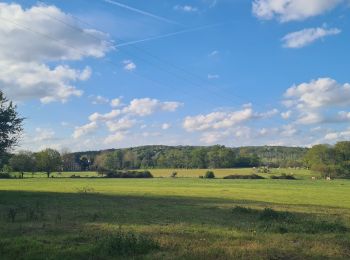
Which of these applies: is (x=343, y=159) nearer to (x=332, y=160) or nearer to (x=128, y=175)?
(x=332, y=160)

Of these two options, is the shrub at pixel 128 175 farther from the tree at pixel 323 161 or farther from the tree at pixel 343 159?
the tree at pixel 343 159

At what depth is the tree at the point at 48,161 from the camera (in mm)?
165625

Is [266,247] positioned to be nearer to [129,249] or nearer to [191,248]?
[191,248]

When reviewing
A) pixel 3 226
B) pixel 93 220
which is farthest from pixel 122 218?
pixel 3 226

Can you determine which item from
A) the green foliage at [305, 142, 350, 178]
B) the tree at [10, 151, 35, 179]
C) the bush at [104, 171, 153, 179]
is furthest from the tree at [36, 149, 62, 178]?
the green foliage at [305, 142, 350, 178]

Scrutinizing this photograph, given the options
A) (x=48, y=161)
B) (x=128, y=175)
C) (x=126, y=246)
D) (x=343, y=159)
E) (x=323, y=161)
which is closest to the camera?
(x=126, y=246)

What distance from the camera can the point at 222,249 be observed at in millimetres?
14375

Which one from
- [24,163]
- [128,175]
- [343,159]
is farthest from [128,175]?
[343,159]

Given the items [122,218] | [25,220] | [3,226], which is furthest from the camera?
[122,218]

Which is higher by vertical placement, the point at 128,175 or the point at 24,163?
the point at 24,163

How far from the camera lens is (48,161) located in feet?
547

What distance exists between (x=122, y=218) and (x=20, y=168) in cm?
14653

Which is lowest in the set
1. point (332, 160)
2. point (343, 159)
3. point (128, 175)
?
point (128, 175)

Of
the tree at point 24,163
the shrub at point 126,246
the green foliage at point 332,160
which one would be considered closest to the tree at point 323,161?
the green foliage at point 332,160
